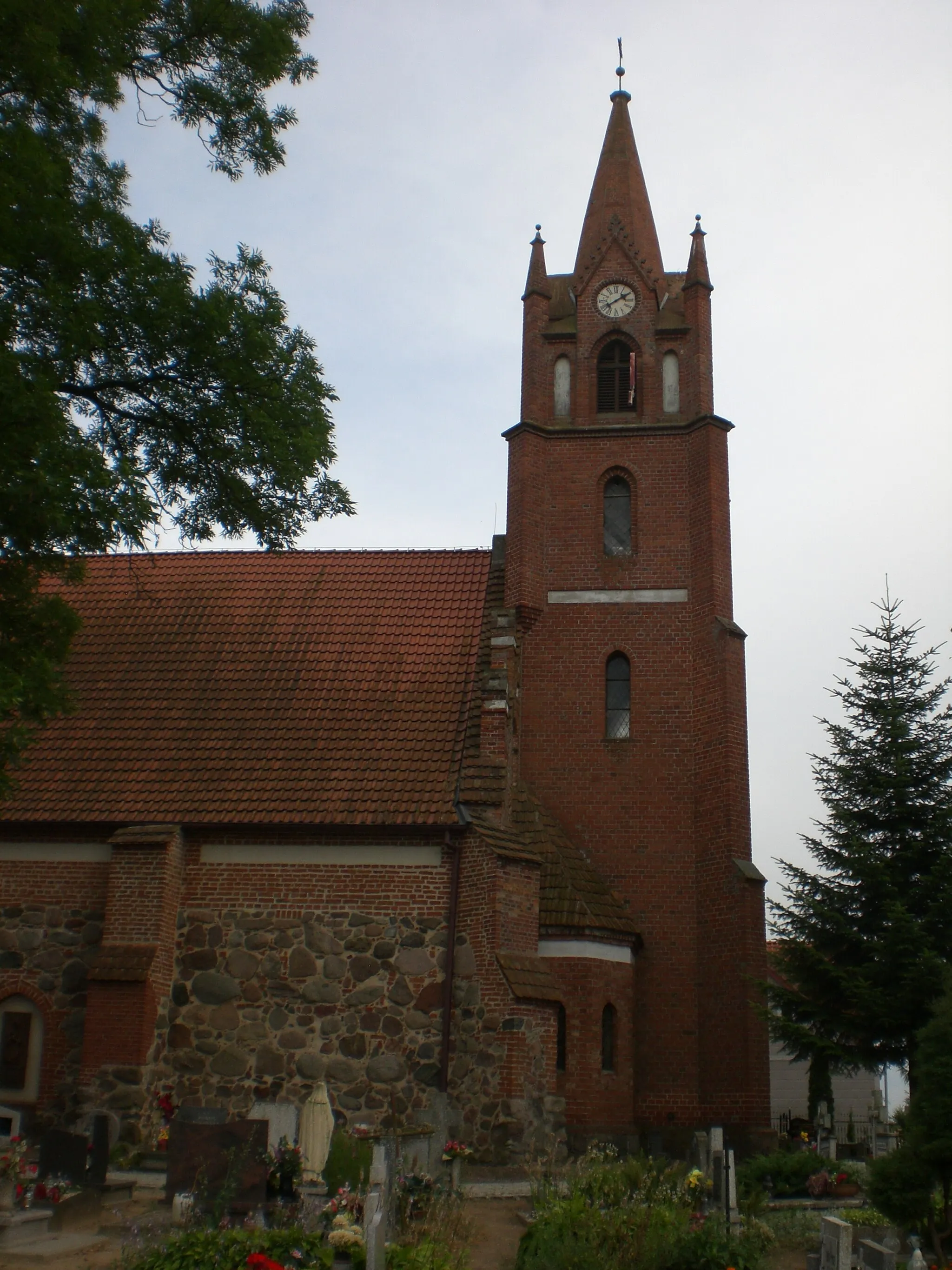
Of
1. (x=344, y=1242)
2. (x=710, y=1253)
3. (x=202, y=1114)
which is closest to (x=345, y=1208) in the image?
(x=344, y=1242)

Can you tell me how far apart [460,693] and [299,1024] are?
5.03 meters

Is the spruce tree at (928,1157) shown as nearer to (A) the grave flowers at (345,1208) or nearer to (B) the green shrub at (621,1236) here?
(B) the green shrub at (621,1236)

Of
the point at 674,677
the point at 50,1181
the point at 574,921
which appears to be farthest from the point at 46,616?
the point at 674,677

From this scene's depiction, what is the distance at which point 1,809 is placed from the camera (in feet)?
55.1

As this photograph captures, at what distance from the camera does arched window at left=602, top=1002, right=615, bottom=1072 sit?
17141 mm

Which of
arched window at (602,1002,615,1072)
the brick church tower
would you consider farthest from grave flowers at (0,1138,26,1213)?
arched window at (602,1002,615,1072)

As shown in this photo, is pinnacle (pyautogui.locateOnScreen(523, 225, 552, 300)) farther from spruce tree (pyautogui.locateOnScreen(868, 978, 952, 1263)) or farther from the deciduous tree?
spruce tree (pyautogui.locateOnScreen(868, 978, 952, 1263))

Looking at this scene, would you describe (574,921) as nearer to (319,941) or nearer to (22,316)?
(319,941)

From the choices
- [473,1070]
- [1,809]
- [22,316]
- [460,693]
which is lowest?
[473,1070]

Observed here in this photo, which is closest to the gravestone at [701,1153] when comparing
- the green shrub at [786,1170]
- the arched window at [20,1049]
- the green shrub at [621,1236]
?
the green shrub at [786,1170]

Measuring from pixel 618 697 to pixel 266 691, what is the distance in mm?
5610

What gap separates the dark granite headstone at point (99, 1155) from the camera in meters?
11.6

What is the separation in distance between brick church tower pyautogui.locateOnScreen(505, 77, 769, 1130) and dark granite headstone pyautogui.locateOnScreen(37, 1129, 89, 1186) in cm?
695

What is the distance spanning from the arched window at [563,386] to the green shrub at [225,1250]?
15.6 meters
